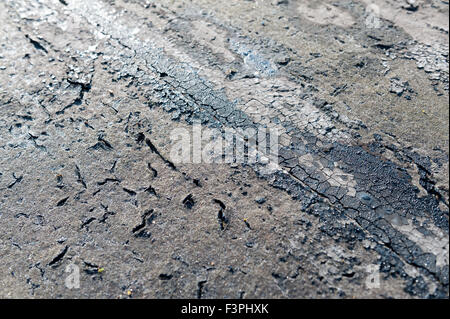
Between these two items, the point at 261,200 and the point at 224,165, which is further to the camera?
the point at 224,165

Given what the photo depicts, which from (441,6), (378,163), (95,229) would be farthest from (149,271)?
Result: (441,6)

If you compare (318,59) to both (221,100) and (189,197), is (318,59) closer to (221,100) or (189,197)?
(221,100)

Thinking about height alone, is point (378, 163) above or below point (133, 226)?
above

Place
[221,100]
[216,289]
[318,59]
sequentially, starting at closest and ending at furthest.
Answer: [216,289], [221,100], [318,59]

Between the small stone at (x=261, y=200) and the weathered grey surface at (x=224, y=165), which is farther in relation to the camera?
the small stone at (x=261, y=200)

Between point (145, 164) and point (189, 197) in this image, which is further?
point (145, 164)

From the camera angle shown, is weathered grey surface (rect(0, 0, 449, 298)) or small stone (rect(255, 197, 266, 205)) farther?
small stone (rect(255, 197, 266, 205))
